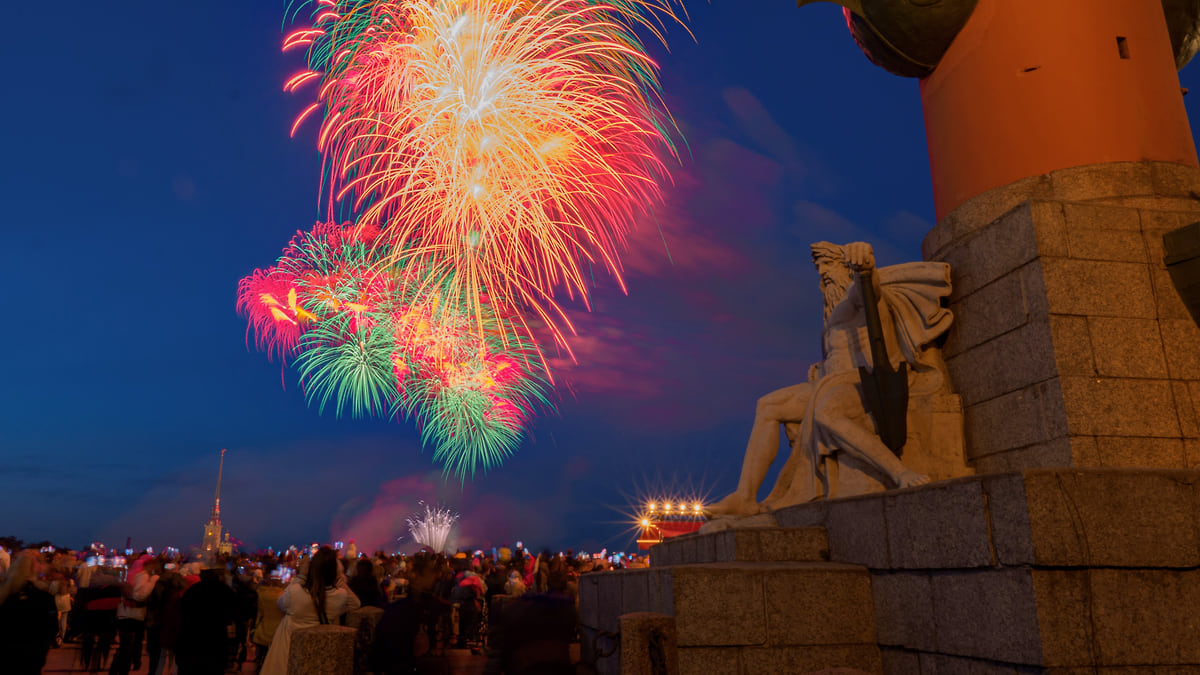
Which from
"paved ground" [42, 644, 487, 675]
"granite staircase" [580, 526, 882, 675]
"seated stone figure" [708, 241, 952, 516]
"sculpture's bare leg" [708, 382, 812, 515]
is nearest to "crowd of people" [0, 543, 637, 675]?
"paved ground" [42, 644, 487, 675]

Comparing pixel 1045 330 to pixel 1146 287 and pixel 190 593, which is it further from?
pixel 190 593

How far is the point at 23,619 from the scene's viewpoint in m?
6.29

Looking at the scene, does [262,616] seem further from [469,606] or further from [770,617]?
[770,617]

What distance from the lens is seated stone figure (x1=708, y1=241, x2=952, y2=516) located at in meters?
7.09

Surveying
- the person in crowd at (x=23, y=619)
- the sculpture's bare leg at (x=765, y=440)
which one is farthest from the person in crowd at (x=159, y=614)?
the sculpture's bare leg at (x=765, y=440)

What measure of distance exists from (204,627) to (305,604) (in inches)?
53.7

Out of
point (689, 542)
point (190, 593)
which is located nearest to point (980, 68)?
point (689, 542)

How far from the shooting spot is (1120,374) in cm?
591

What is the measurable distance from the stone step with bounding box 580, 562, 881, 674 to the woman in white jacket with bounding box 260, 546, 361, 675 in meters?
2.97

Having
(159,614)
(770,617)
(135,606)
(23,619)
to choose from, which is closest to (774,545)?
(770,617)

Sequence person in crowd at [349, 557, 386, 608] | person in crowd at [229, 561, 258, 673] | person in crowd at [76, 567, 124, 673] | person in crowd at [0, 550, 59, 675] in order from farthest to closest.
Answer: person in crowd at [76, 567, 124, 673], person in crowd at [229, 561, 258, 673], person in crowd at [349, 557, 386, 608], person in crowd at [0, 550, 59, 675]

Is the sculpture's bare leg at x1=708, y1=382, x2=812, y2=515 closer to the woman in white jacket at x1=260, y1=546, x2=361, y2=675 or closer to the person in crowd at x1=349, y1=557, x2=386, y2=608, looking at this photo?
the woman in white jacket at x1=260, y1=546, x2=361, y2=675

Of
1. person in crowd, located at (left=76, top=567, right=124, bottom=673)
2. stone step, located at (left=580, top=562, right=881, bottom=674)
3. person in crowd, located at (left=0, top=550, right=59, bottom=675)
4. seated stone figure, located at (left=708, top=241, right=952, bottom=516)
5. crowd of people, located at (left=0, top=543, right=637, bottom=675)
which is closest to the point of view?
stone step, located at (left=580, top=562, right=881, bottom=674)

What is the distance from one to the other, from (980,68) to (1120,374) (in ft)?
11.2
